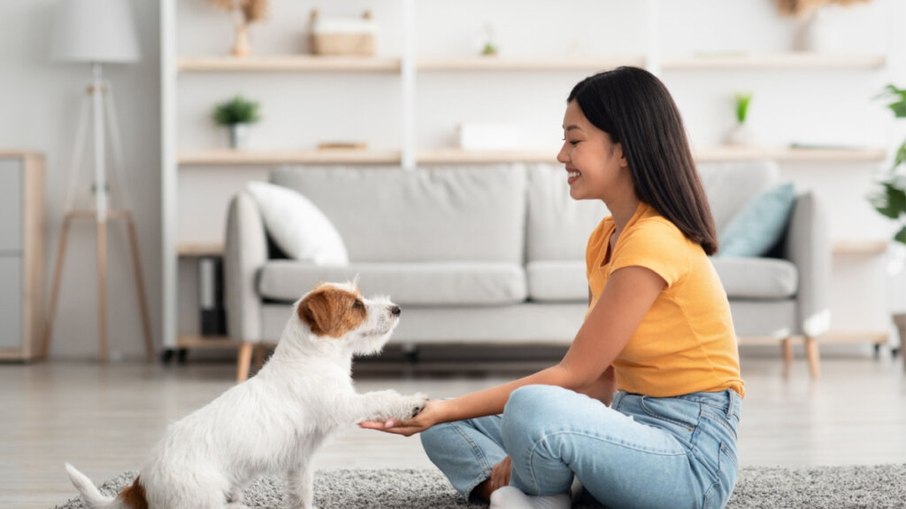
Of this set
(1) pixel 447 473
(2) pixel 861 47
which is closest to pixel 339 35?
(2) pixel 861 47

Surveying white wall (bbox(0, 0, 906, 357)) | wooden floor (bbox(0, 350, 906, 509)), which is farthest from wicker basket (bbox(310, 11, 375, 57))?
wooden floor (bbox(0, 350, 906, 509))

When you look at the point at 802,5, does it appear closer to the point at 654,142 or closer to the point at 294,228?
the point at 294,228

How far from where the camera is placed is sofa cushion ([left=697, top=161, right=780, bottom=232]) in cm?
508

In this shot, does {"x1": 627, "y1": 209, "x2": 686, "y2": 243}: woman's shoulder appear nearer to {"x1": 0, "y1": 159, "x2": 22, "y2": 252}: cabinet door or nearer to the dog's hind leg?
the dog's hind leg

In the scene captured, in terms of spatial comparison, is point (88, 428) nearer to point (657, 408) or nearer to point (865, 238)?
point (657, 408)

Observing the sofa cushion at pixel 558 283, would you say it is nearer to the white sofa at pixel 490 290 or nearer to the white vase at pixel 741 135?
the white sofa at pixel 490 290

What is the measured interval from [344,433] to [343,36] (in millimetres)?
3004

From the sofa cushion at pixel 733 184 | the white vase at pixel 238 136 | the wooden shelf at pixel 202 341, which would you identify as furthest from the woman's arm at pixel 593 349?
the white vase at pixel 238 136

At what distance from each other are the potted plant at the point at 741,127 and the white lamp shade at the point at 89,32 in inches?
116

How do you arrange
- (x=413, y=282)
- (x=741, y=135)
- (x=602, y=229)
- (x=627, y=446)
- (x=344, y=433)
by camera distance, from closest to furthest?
(x=627, y=446) → (x=602, y=229) → (x=344, y=433) → (x=413, y=282) → (x=741, y=135)

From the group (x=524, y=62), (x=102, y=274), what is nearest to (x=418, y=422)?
(x=524, y=62)

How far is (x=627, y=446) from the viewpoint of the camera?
5.88 feet

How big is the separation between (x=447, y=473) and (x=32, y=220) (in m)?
3.93

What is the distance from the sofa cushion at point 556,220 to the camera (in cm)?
507
